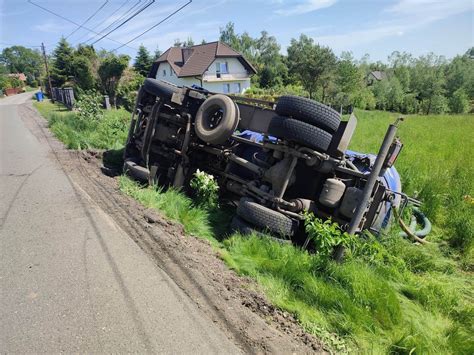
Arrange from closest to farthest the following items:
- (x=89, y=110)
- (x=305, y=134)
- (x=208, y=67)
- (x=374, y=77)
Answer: (x=305, y=134) < (x=89, y=110) < (x=208, y=67) < (x=374, y=77)

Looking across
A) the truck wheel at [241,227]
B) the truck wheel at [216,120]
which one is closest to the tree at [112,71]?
the truck wheel at [216,120]

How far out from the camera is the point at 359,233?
4.58 m

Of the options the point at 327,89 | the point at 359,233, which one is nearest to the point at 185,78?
the point at 327,89

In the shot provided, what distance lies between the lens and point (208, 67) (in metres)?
36.8

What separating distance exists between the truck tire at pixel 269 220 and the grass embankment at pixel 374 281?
0.68 ft

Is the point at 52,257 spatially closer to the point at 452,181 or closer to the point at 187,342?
the point at 187,342

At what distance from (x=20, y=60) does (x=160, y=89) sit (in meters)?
143

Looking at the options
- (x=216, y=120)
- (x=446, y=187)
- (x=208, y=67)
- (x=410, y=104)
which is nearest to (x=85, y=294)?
(x=216, y=120)

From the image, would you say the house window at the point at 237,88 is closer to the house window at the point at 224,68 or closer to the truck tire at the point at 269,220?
the house window at the point at 224,68

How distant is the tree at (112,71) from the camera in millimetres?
29219

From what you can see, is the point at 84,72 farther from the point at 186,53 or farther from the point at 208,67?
the point at 186,53

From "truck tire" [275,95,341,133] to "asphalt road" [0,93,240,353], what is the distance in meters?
2.79

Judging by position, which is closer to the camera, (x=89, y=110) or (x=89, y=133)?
(x=89, y=133)

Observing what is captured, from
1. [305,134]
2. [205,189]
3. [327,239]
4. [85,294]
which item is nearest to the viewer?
[85,294]
